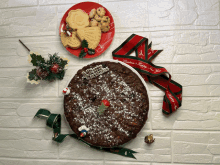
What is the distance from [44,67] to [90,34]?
1.44ft

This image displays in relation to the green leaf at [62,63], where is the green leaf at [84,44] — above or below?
above

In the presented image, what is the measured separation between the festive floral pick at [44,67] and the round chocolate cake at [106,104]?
6.5 inches

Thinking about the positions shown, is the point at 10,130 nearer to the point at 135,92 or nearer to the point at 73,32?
the point at 73,32

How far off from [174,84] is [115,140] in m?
0.62

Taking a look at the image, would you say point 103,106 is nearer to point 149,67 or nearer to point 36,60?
point 149,67

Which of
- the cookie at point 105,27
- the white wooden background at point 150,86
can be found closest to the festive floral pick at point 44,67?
the white wooden background at point 150,86

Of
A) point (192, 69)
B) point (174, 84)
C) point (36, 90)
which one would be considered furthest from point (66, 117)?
point (192, 69)

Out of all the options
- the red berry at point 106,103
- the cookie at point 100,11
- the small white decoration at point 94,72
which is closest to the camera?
the red berry at point 106,103

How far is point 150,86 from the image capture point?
4.85ft

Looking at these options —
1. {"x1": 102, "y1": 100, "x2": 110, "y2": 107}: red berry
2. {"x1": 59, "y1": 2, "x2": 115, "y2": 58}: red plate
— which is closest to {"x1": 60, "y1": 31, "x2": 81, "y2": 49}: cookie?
{"x1": 59, "y1": 2, "x2": 115, "y2": 58}: red plate

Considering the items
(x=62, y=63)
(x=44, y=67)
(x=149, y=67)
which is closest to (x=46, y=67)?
(x=44, y=67)

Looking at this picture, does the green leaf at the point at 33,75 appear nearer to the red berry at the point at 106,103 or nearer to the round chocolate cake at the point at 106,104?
the round chocolate cake at the point at 106,104

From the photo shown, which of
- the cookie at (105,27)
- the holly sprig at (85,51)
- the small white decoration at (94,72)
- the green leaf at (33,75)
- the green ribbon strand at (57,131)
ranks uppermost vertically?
the cookie at (105,27)

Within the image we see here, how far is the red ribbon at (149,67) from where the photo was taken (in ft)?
4.60
